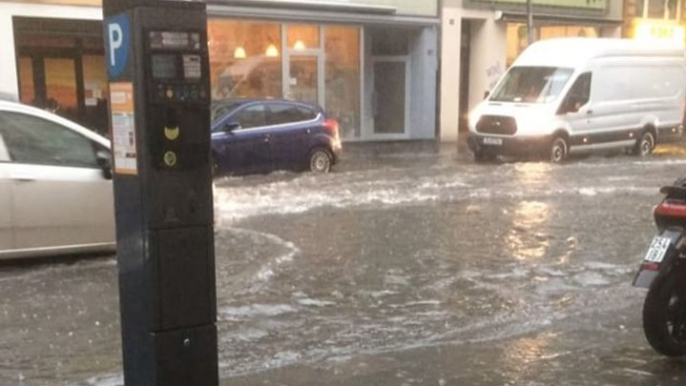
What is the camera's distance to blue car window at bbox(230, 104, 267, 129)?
16.0m

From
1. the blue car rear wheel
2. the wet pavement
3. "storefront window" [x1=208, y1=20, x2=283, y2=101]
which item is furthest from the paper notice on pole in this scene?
"storefront window" [x1=208, y1=20, x2=283, y2=101]

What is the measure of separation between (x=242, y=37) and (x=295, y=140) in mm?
6289

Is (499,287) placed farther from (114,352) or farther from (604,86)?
(604,86)

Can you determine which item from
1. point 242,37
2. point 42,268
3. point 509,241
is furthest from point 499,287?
point 242,37

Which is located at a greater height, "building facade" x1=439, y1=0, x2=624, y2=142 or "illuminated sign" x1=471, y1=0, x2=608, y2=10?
"illuminated sign" x1=471, y1=0, x2=608, y2=10

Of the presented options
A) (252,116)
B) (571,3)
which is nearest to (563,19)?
(571,3)

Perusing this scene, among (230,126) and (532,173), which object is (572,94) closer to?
(532,173)

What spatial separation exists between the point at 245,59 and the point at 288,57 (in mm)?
1315

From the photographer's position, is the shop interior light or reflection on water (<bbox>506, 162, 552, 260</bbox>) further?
the shop interior light

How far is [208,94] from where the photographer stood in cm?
386

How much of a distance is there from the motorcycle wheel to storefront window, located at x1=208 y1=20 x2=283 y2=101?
658 inches

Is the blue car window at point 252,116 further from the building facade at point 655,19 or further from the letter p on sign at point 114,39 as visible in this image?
the building facade at point 655,19

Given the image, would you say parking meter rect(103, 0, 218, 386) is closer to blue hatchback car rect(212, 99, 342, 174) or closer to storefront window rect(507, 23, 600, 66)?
blue hatchback car rect(212, 99, 342, 174)

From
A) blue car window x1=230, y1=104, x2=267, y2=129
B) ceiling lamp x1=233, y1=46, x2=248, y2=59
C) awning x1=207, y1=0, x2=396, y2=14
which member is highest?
awning x1=207, y1=0, x2=396, y2=14
